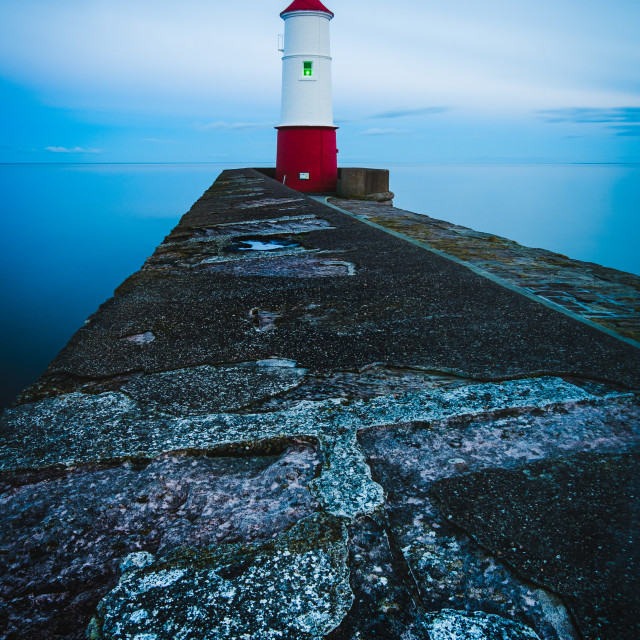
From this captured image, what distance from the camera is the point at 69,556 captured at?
1.02 meters

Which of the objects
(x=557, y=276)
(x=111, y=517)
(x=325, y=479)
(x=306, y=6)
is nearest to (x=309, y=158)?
(x=306, y=6)

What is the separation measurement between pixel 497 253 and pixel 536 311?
2.36 meters

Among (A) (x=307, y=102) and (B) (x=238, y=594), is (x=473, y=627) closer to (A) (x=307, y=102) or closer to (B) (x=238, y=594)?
(B) (x=238, y=594)

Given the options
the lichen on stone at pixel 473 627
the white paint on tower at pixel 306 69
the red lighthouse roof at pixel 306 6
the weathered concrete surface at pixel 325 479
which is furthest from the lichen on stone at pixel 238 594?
the red lighthouse roof at pixel 306 6

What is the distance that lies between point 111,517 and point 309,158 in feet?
40.1

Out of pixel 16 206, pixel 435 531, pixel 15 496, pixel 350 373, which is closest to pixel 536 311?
pixel 350 373

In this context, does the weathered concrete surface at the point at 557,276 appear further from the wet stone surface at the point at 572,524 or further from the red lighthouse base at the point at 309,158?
the red lighthouse base at the point at 309,158

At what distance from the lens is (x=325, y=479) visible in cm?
123

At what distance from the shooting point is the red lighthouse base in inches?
491

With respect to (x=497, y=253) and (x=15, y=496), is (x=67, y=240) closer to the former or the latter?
(x=497, y=253)

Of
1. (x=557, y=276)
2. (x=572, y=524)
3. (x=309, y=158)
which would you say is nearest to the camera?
(x=572, y=524)

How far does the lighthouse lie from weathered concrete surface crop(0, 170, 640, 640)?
35.7ft

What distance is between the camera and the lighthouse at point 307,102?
39.9 feet

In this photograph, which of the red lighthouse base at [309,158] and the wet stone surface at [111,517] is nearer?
the wet stone surface at [111,517]
